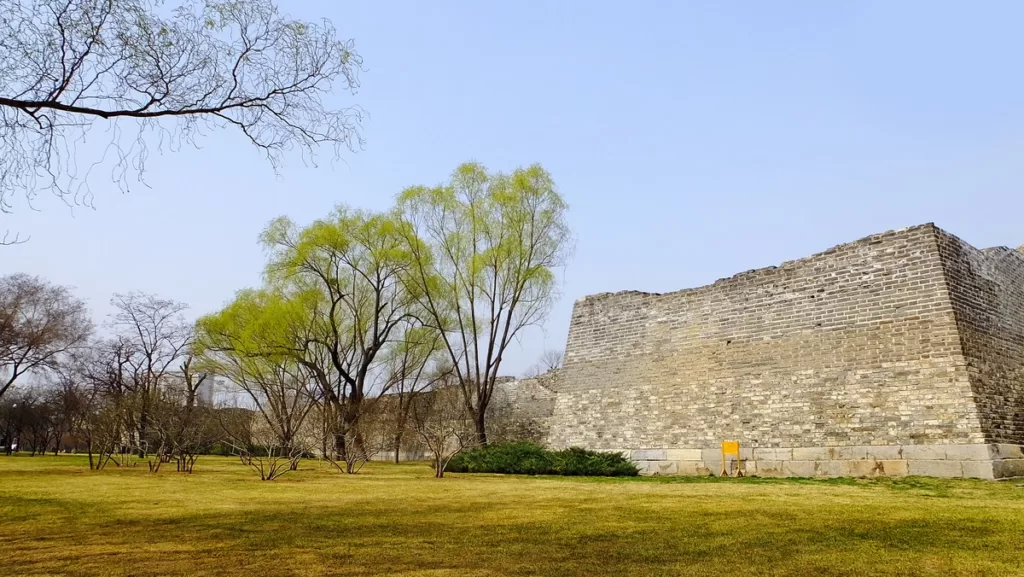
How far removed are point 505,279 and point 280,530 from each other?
51.3 feet

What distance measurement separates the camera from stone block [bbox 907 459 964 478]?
35.5 feet

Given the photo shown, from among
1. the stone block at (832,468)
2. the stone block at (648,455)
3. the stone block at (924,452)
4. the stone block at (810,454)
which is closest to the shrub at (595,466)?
the stone block at (648,455)

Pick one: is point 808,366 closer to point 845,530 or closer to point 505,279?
point 845,530

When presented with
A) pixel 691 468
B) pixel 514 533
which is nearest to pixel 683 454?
pixel 691 468

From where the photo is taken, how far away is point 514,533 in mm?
5184

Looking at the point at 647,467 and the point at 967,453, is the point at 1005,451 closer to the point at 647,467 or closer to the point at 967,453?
the point at 967,453

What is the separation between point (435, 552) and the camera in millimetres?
4359

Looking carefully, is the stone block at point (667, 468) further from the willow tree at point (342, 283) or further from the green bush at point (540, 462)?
the willow tree at point (342, 283)

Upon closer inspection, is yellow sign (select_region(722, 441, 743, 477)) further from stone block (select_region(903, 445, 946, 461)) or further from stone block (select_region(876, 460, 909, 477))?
stone block (select_region(903, 445, 946, 461))

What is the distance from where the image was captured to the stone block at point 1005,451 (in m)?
10.7

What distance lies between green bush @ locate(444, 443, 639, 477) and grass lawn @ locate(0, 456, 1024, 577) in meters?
5.10

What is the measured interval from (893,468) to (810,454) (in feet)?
4.72

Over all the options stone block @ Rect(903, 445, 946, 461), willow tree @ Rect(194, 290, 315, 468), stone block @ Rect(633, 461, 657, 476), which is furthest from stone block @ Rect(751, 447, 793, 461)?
willow tree @ Rect(194, 290, 315, 468)

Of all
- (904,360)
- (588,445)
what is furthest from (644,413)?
(904,360)
